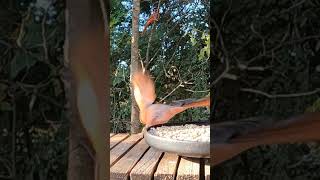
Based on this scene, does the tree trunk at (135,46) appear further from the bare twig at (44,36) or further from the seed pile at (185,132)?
the bare twig at (44,36)

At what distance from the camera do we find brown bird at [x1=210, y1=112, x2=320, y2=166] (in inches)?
31.1

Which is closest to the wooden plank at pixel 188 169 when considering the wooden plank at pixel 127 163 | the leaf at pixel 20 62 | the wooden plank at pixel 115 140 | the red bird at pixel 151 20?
the wooden plank at pixel 127 163

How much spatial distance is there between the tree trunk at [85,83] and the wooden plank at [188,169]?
0.46 metres

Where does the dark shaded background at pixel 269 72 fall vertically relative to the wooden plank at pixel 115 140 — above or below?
above

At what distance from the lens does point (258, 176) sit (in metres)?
0.80

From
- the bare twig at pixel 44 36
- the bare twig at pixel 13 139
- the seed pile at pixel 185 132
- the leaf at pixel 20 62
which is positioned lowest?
the seed pile at pixel 185 132

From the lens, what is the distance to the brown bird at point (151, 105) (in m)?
1.93

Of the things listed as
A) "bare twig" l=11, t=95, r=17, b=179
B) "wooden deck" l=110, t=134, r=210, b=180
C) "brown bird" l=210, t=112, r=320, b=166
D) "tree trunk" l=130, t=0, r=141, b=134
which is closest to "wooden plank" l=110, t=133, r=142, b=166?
"wooden deck" l=110, t=134, r=210, b=180

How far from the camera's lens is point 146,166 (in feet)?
4.37

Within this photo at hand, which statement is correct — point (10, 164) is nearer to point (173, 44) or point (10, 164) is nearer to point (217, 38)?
point (217, 38)

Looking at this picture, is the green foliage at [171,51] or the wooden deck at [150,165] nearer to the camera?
the wooden deck at [150,165]

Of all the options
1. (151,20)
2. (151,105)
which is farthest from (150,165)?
(151,20)

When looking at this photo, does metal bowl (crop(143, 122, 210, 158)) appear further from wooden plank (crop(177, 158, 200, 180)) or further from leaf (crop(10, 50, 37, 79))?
leaf (crop(10, 50, 37, 79))

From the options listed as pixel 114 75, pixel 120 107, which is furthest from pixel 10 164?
pixel 120 107
